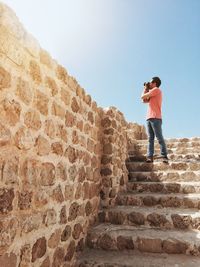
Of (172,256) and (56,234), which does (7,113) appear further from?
(172,256)

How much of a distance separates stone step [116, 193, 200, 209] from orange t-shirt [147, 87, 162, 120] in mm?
1531

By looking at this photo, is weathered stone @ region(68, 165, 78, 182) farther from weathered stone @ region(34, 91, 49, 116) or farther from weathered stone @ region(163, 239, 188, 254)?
weathered stone @ region(163, 239, 188, 254)

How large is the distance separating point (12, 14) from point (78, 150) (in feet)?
5.27

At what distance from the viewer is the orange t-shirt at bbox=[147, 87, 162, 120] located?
512 cm

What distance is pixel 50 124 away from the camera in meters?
2.56

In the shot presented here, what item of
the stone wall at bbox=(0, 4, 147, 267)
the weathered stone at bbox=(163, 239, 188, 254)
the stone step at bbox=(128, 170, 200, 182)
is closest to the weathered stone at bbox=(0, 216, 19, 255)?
the stone wall at bbox=(0, 4, 147, 267)

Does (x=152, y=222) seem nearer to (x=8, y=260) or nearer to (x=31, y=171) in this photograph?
(x=31, y=171)

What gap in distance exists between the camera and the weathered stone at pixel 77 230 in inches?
121

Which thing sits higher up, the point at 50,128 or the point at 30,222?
the point at 50,128

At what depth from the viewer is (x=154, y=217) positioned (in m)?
3.53

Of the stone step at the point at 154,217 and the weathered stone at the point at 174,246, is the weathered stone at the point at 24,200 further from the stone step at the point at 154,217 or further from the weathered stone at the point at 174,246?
the stone step at the point at 154,217

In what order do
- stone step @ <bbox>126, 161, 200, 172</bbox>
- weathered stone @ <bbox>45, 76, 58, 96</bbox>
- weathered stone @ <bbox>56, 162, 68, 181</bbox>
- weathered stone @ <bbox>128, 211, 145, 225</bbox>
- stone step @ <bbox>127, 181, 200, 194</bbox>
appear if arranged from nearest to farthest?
1. weathered stone @ <bbox>45, 76, 58, 96</bbox>
2. weathered stone @ <bbox>56, 162, 68, 181</bbox>
3. weathered stone @ <bbox>128, 211, 145, 225</bbox>
4. stone step @ <bbox>127, 181, 200, 194</bbox>
5. stone step @ <bbox>126, 161, 200, 172</bbox>

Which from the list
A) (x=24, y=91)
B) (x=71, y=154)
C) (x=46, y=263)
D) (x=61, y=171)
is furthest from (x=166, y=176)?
(x=24, y=91)

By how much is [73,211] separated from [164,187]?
1.83 metres
